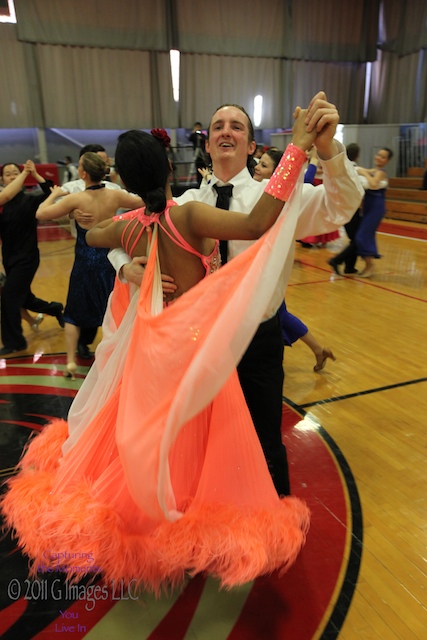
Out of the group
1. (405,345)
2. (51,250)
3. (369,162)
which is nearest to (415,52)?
(369,162)

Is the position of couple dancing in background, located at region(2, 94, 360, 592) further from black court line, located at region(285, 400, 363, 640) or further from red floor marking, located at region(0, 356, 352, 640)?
black court line, located at region(285, 400, 363, 640)

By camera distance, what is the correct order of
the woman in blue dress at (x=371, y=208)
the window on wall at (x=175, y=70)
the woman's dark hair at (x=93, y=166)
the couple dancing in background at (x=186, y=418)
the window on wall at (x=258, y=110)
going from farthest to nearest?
the window on wall at (x=258, y=110) < the window on wall at (x=175, y=70) < the woman in blue dress at (x=371, y=208) < the woman's dark hair at (x=93, y=166) < the couple dancing in background at (x=186, y=418)

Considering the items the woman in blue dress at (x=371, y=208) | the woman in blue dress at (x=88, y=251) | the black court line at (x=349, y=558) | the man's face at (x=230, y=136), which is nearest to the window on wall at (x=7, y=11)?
the woman in blue dress at (x=371, y=208)

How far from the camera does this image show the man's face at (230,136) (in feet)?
5.68

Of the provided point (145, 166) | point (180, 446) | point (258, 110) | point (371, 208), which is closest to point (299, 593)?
point (180, 446)

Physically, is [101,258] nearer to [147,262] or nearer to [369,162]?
[147,262]

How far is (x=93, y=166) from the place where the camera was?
315 cm

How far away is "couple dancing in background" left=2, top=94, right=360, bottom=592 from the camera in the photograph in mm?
1390

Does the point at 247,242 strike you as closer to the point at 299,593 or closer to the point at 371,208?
the point at 299,593

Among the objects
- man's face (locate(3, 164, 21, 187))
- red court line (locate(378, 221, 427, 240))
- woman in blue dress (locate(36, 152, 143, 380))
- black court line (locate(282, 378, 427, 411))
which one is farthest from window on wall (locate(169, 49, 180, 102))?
black court line (locate(282, 378, 427, 411))

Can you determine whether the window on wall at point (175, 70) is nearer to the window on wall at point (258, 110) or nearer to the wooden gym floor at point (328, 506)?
the window on wall at point (258, 110)

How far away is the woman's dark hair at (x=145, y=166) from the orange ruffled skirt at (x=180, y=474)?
19cm

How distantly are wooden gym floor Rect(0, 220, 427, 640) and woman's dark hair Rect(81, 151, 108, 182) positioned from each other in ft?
4.46

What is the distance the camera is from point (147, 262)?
1610 millimetres
